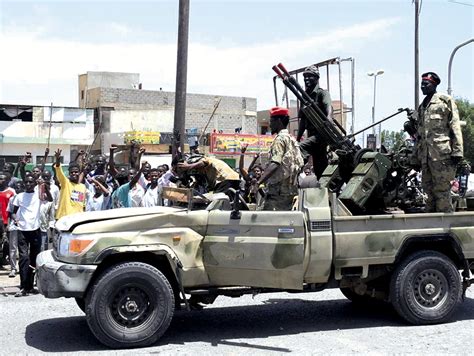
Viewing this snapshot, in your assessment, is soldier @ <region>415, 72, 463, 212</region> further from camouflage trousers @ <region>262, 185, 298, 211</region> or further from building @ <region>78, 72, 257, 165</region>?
building @ <region>78, 72, 257, 165</region>

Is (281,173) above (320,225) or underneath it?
above

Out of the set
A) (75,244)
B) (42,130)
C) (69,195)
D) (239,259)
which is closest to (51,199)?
A: (69,195)

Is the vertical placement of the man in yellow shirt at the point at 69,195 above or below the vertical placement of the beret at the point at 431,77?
below

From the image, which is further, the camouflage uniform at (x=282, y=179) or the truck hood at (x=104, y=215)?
the camouflage uniform at (x=282, y=179)

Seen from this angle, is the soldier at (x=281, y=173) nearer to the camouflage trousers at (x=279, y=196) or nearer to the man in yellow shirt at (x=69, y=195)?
the camouflage trousers at (x=279, y=196)

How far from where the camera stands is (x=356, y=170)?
7312mm

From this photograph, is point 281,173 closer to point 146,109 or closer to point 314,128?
point 314,128

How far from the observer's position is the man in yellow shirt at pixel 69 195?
9.31 m

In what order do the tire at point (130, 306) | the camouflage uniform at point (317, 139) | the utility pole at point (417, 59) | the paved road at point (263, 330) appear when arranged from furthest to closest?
the utility pole at point (417, 59), the camouflage uniform at point (317, 139), the paved road at point (263, 330), the tire at point (130, 306)

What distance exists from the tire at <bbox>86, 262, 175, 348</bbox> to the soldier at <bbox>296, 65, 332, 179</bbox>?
3016 mm

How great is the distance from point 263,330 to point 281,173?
1709mm

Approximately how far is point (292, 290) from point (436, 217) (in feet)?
6.09

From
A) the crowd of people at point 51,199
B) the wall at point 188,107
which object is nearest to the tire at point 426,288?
the crowd of people at point 51,199

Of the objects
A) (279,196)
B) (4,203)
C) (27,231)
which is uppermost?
(279,196)
